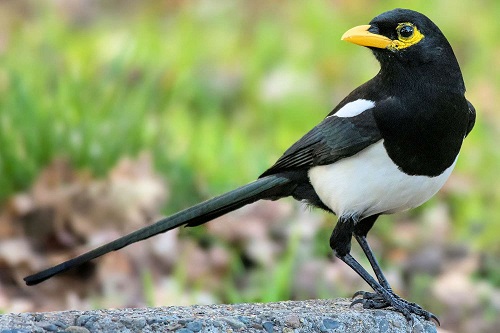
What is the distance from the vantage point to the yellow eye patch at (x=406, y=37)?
10.9 ft

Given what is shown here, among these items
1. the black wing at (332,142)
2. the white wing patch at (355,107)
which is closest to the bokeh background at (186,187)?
the black wing at (332,142)

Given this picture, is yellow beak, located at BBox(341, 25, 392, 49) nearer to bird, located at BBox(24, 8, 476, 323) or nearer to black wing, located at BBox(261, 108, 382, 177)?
bird, located at BBox(24, 8, 476, 323)

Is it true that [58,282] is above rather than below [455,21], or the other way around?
below

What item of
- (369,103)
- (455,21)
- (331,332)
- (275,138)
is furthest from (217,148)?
(455,21)

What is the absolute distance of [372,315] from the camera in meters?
3.10

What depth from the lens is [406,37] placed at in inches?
131

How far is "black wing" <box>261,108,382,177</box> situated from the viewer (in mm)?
3303

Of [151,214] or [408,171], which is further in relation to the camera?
[151,214]

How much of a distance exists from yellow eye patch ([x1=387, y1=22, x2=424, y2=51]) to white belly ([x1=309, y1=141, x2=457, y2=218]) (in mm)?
298

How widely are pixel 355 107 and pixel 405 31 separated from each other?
0.90 feet

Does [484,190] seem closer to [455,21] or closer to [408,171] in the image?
[408,171]

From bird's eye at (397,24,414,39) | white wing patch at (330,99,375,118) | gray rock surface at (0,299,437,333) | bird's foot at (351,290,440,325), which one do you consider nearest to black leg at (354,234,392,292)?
bird's foot at (351,290,440,325)

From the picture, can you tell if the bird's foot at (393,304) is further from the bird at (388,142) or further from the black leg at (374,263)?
the black leg at (374,263)

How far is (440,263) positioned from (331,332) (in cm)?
202
